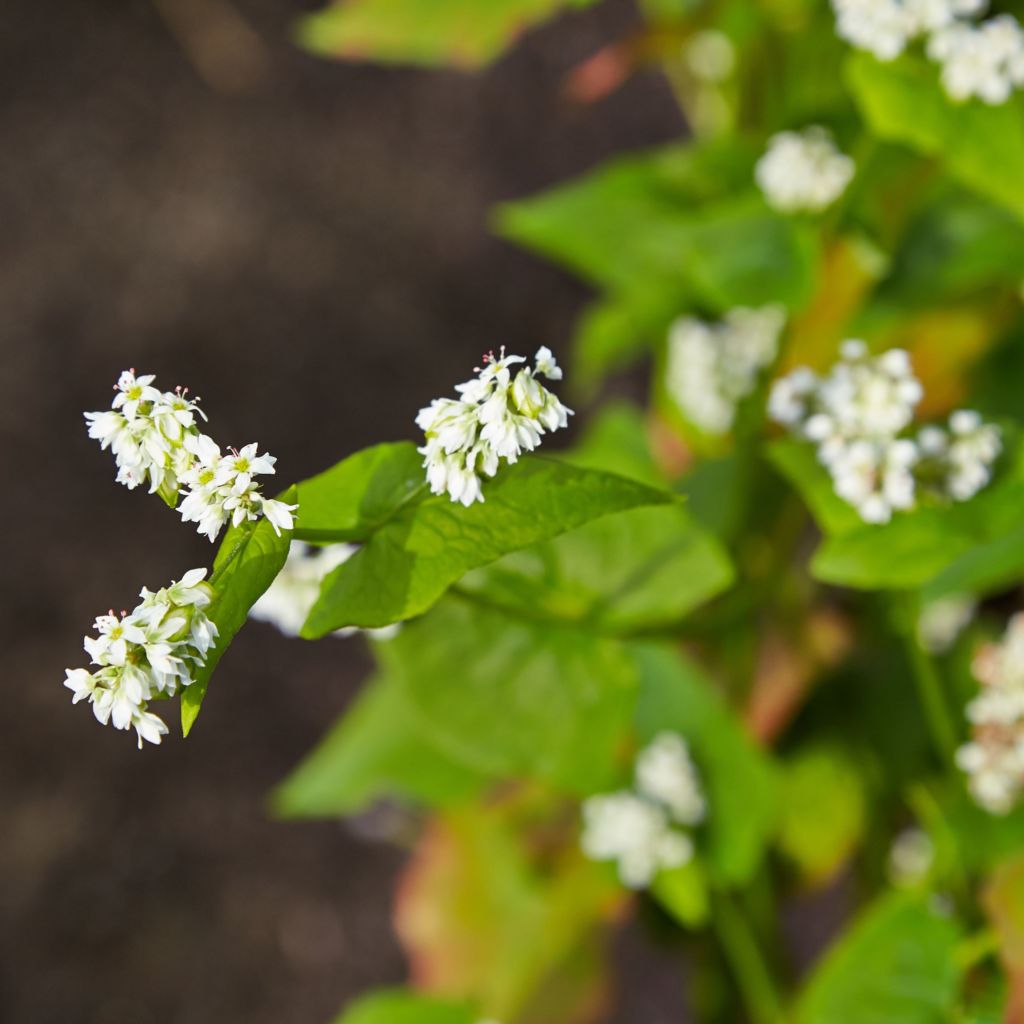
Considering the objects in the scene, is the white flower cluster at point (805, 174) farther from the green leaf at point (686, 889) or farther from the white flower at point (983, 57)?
the green leaf at point (686, 889)

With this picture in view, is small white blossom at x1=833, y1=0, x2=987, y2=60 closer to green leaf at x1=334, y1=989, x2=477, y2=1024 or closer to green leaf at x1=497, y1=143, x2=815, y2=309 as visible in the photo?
green leaf at x1=497, y1=143, x2=815, y2=309

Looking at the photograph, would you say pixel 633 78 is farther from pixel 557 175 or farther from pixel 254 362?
pixel 254 362

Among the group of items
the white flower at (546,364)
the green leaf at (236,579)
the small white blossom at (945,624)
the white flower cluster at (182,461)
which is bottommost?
the small white blossom at (945,624)

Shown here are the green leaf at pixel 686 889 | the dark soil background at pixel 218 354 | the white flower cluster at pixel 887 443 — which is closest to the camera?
the white flower cluster at pixel 887 443

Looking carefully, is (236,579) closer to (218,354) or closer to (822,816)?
(822,816)

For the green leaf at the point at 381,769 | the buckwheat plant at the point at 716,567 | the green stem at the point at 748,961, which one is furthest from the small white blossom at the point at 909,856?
the green leaf at the point at 381,769

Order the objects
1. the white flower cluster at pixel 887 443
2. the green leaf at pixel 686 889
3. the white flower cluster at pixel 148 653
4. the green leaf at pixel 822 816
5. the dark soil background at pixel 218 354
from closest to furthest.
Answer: the white flower cluster at pixel 148 653 < the white flower cluster at pixel 887 443 < the green leaf at pixel 686 889 < the green leaf at pixel 822 816 < the dark soil background at pixel 218 354

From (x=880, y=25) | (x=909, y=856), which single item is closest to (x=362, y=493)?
(x=880, y=25)
